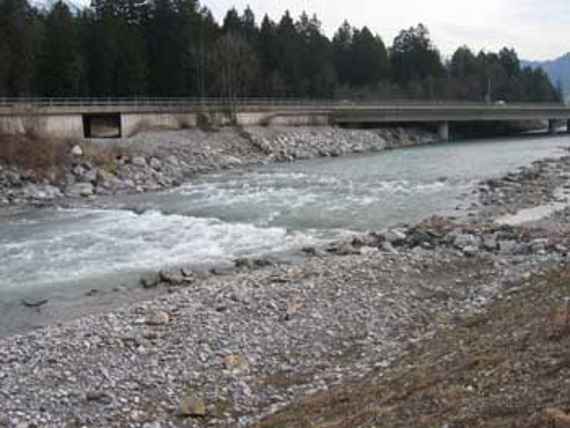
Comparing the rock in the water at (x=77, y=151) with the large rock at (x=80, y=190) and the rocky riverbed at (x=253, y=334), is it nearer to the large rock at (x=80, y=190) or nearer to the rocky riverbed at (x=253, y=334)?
the large rock at (x=80, y=190)

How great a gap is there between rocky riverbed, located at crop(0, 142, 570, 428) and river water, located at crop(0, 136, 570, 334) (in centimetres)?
246

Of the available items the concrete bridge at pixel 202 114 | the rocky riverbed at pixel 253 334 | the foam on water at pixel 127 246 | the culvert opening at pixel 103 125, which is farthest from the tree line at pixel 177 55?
the rocky riverbed at pixel 253 334

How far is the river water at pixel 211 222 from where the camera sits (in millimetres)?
19875

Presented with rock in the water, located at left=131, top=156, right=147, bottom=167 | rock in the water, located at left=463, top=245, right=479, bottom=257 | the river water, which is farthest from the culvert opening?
rock in the water, located at left=463, top=245, right=479, bottom=257

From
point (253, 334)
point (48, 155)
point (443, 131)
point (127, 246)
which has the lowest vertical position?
point (253, 334)

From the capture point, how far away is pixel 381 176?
42.6 m

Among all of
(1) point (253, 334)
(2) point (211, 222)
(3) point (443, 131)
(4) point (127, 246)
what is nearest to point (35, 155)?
(2) point (211, 222)

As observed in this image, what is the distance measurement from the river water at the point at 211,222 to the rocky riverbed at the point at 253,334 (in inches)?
96.9

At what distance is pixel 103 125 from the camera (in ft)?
178

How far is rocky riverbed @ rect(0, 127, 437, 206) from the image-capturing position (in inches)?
1454

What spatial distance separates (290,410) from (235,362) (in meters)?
2.56

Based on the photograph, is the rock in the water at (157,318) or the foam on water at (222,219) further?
the foam on water at (222,219)

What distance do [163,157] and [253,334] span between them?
3461 centimetres

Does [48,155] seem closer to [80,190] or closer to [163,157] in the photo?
[80,190]
